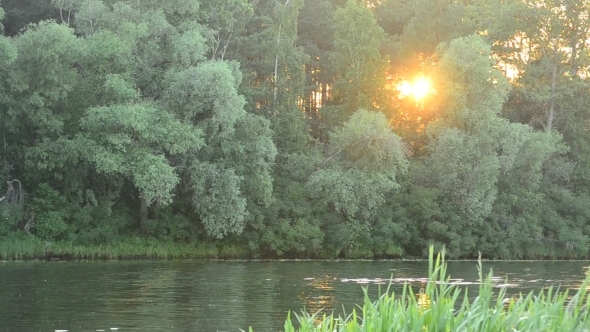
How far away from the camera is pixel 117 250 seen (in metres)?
48.6

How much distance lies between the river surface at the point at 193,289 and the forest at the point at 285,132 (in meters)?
4.42

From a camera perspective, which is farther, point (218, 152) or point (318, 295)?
point (218, 152)

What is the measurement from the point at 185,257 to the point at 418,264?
12.6 metres

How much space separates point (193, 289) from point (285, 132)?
28328 mm

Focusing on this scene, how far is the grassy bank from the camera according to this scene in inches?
1811

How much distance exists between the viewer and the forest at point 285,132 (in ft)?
156

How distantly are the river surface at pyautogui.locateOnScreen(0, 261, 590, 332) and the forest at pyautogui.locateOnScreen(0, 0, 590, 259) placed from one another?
14.5ft

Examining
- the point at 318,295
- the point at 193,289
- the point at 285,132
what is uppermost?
the point at 285,132

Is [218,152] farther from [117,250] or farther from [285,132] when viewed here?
[285,132]

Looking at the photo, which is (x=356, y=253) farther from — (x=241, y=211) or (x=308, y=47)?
(x=308, y=47)

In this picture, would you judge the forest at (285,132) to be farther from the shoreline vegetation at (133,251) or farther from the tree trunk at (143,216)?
the shoreline vegetation at (133,251)

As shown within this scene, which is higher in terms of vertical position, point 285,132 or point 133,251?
point 285,132

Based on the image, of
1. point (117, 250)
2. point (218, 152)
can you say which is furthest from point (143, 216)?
point (218, 152)

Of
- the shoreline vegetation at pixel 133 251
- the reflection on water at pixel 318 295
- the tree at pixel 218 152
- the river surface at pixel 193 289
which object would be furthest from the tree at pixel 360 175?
the reflection on water at pixel 318 295
